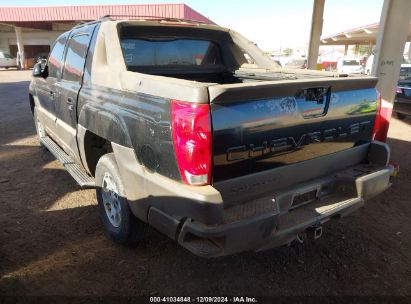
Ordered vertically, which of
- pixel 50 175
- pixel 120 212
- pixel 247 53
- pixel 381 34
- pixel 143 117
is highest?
pixel 381 34

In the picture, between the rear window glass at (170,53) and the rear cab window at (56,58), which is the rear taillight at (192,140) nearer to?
the rear window glass at (170,53)

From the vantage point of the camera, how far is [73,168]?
4.08m

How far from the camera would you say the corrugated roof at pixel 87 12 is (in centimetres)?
2602

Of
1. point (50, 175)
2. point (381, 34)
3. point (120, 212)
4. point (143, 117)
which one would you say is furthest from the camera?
point (381, 34)

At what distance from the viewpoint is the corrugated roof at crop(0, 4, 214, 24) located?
26016 millimetres

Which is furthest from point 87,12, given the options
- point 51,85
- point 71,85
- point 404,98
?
point 71,85

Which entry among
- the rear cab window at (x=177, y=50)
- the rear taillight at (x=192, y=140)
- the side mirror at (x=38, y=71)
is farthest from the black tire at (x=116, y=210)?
the side mirror at (x=38, y=71)

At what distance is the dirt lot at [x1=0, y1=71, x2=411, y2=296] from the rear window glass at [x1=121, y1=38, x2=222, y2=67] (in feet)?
5.93

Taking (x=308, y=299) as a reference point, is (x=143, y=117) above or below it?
above

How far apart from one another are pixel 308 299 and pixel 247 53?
296cm

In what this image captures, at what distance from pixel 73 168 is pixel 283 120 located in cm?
271

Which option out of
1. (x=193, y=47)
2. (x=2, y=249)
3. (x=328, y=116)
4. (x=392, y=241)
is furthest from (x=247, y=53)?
(x=2, y=249)

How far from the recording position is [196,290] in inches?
109

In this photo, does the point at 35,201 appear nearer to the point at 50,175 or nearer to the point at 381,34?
the point at 50,175
